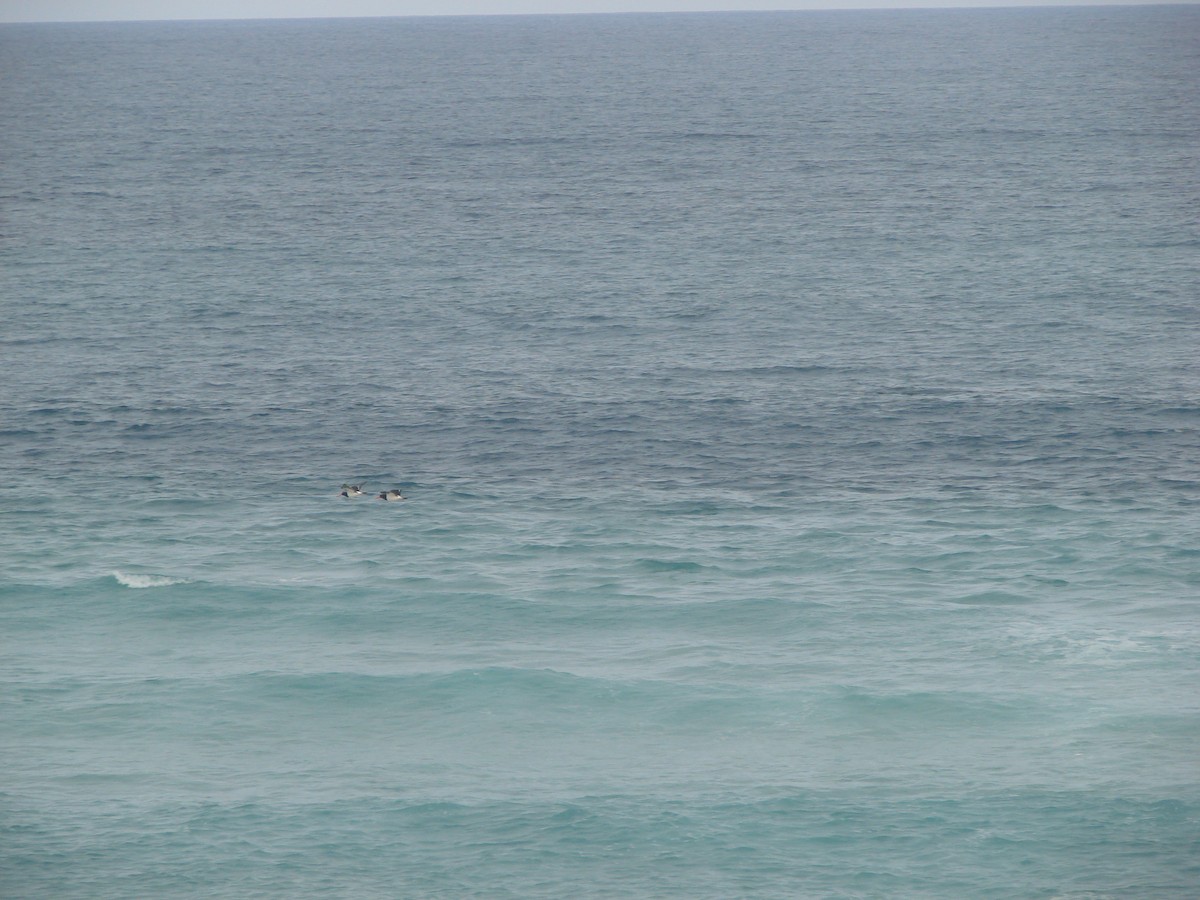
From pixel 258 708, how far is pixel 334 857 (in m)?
13.7

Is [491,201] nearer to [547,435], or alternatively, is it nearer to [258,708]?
[547,435]

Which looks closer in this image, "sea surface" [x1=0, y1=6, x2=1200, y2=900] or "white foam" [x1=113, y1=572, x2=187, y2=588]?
"sea surface" [x1=0, y1=6, x2=1200, y2=900]

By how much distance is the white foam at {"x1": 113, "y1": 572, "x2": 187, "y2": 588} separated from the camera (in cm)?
8038

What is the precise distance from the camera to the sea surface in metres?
58.1

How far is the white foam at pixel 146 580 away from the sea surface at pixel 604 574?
0.23m

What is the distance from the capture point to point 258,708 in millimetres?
68812

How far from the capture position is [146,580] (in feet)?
265

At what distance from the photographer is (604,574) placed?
265ft

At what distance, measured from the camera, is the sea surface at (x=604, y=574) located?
190 ft

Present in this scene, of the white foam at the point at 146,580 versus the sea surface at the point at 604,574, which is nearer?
the sea surface at the point at 604,574

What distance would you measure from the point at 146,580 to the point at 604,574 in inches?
992

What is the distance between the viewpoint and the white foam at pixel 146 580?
80.4 m

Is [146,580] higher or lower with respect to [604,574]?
higher

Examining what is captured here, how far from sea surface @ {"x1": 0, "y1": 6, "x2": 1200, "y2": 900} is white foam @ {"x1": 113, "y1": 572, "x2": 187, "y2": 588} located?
234 mm
